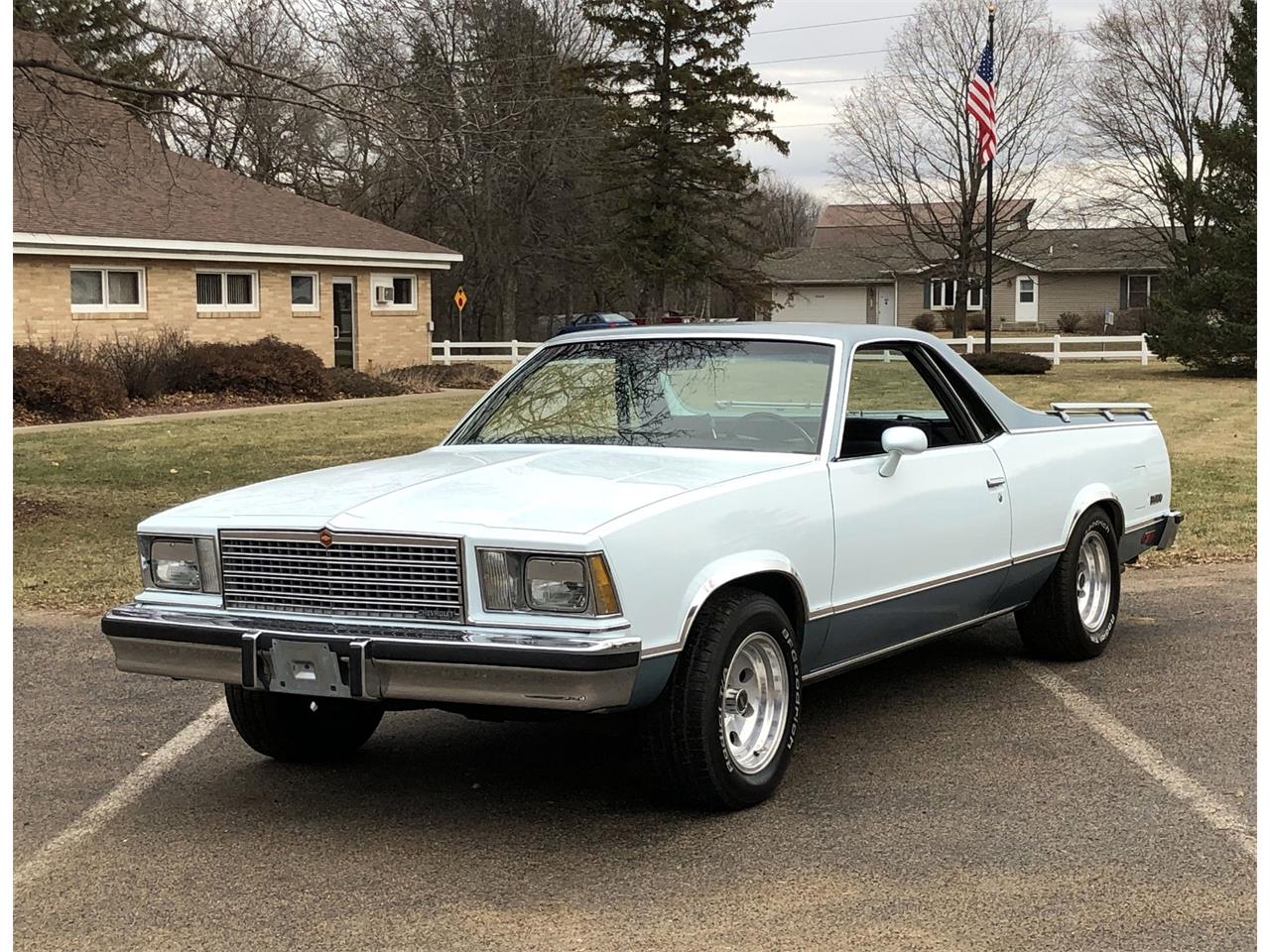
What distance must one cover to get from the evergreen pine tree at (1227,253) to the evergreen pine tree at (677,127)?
18.4 metres

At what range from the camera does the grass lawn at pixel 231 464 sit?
10.5 m

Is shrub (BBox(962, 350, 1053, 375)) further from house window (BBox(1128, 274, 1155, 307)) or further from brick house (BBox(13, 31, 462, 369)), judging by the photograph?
A: house window (BBox(1128, 274, 1155, 307))

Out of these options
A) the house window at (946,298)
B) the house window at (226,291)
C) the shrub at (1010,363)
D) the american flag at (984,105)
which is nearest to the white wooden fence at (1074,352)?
the shrub at (1010,363)

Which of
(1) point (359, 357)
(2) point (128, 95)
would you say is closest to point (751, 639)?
(2) point (128, 95)

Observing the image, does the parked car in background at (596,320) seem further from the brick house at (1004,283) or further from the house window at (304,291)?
the brick house at (1004,283)

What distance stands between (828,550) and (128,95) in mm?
9979

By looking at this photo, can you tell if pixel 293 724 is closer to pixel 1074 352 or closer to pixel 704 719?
pixel 704 719

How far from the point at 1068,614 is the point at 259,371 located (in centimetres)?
2251

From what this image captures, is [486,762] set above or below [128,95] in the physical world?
below

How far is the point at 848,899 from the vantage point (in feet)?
14.1

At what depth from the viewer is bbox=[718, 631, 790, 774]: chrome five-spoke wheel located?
505 centimetres

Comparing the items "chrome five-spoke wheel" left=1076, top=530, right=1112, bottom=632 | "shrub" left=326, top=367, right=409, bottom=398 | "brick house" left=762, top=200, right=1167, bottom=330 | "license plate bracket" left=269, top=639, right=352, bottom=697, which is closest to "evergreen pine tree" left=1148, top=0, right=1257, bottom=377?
"shrub" left=326, top=367, right=409, bottom=398

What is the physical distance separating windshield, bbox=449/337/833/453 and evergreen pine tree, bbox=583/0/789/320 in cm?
4228

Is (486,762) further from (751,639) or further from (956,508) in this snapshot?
(956,508)
